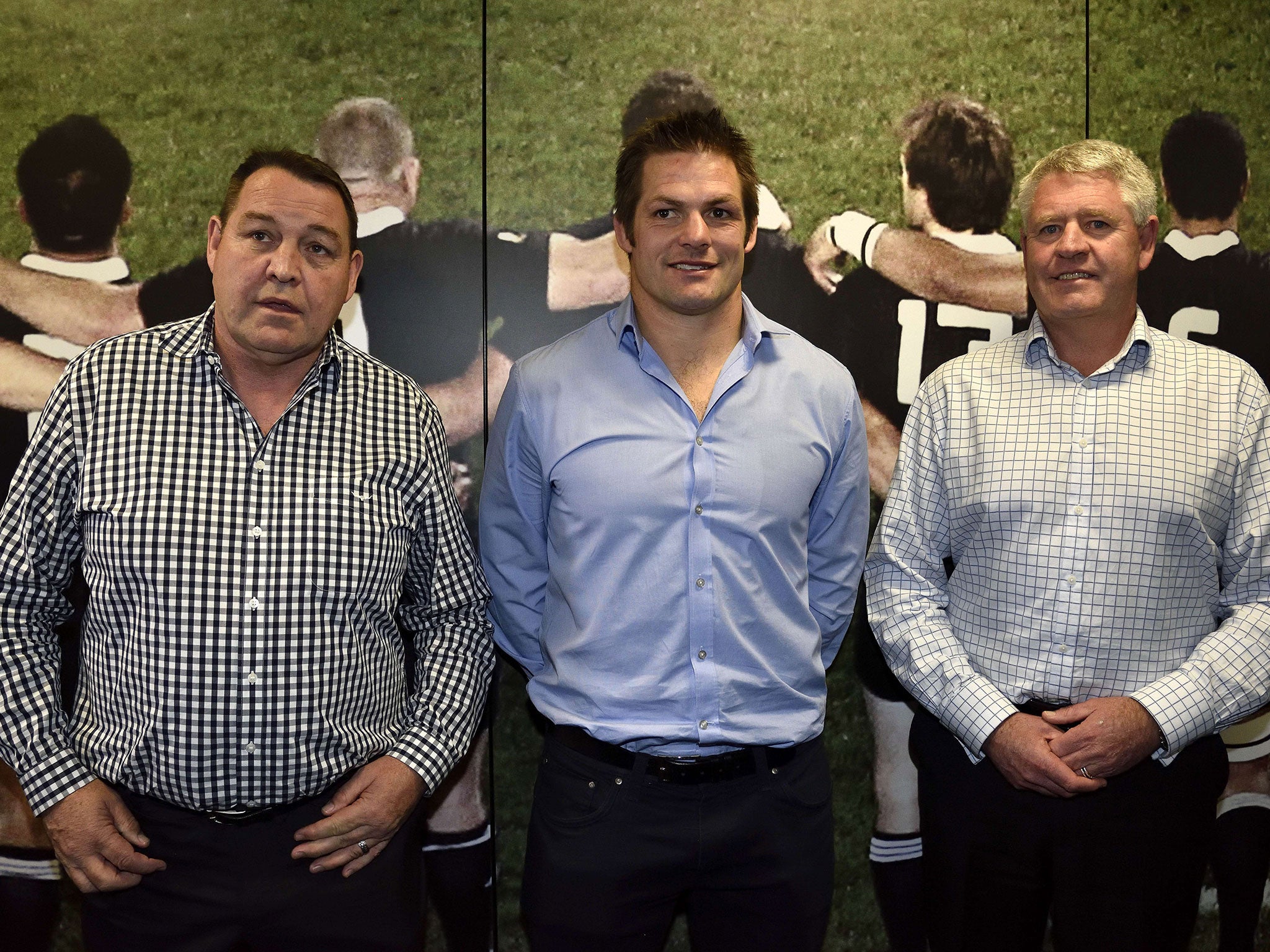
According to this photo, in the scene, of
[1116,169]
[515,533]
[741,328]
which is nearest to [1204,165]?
[1116,169]

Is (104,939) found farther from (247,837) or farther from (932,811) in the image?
(932,811)

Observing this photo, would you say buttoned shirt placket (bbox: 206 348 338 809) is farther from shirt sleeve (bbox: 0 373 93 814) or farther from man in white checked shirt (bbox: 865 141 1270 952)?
man in white checked shirt (bbox: 865 141 1270 952)

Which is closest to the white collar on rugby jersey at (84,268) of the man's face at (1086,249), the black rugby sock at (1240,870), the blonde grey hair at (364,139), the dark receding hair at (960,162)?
the blonde grey hair at (364,139)

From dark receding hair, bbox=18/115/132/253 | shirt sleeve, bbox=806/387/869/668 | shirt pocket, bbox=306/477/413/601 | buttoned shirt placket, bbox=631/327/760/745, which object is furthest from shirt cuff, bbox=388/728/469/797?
dark receding hair, bbox=18/115/132/253

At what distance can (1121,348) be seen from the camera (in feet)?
7.28

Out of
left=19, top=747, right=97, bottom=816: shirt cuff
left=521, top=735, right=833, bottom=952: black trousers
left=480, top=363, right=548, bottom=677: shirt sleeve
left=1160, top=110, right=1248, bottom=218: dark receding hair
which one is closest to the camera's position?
left=19, top=747, right=97, bottom=816: shirt cuff

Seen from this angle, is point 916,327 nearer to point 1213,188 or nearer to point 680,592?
point 1213,188

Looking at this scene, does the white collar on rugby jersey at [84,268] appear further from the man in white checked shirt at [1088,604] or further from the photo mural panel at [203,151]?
the man in white checked shirt at [1088,604]

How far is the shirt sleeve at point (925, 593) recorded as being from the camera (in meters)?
2.07

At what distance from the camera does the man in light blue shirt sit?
77.7 inches

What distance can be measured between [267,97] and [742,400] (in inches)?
57.5

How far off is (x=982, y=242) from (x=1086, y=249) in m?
0.61

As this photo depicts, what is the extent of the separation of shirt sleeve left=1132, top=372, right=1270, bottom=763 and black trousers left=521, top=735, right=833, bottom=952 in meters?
0.72

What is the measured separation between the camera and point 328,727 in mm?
1891
